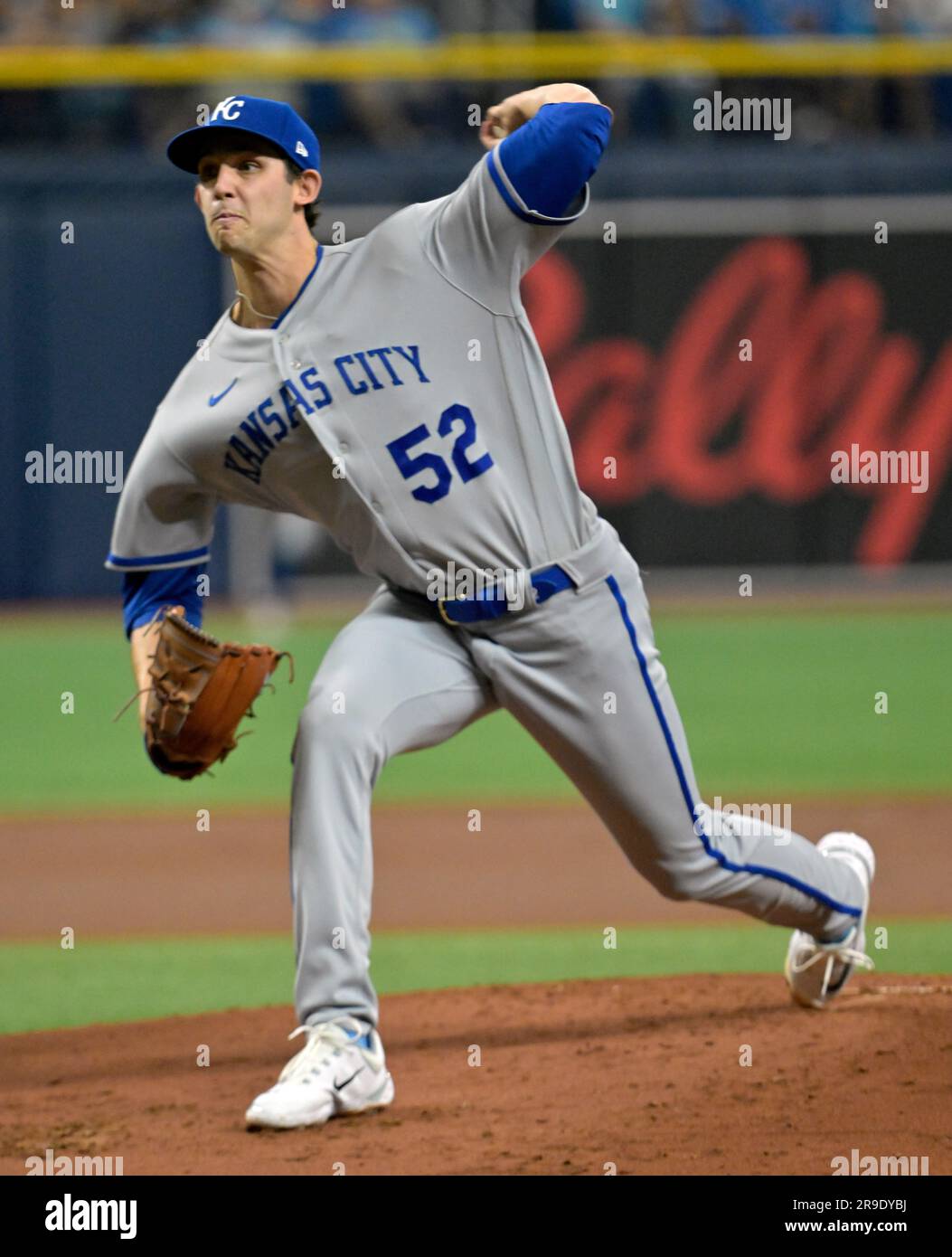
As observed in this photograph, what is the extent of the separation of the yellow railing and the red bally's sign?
53.4 inches

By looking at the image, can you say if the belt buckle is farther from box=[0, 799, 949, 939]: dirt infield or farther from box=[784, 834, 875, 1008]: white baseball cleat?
box=[0, 799, 949, 939]: dirt infield

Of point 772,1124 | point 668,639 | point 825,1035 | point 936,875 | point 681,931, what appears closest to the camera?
point 772,1124

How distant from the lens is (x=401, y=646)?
13.5 ft

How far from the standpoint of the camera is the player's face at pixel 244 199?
13.0ft

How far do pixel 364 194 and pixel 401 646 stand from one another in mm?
10204

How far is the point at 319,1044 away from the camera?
3.85 metres

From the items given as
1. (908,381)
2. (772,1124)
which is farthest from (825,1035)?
(908,381)

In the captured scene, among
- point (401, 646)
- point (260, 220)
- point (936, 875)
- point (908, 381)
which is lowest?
point (936, 875)

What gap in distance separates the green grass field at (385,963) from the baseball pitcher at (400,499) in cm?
117

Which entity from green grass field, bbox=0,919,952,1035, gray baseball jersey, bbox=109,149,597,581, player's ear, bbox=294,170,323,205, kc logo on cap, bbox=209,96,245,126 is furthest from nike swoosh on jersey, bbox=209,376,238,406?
green grass field, bbox=0,919,952,1035

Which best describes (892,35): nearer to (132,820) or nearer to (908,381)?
(908,381)

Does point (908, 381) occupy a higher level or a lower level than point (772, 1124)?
higher

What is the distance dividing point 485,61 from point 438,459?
963 cm

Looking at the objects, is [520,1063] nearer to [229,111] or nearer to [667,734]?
[667,734]
